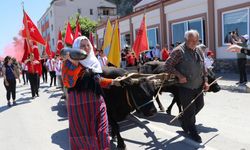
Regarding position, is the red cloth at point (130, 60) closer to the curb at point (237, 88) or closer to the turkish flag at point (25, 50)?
the turkish flag at point (25, 50)

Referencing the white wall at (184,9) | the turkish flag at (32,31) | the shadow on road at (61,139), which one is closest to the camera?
the shadow on road at (61,139)

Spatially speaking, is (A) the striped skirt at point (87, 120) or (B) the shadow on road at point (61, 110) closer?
(A) the striped skirt at point (87, 120)

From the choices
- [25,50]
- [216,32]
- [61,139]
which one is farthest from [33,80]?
[216,32]

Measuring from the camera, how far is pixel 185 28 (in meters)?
19.3

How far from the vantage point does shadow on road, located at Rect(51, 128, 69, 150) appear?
242 inches

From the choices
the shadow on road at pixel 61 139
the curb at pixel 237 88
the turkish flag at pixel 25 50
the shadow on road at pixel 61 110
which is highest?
the turkish flag at pixel 25 50

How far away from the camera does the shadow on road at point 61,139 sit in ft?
20.1

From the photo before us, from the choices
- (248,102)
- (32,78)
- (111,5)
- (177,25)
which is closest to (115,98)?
(248,102)

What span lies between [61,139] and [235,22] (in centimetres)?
1228

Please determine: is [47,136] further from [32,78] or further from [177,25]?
[177,25]

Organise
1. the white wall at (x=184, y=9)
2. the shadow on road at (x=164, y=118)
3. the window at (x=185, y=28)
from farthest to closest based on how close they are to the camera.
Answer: the window at (x=185, y=28) < the white wall at (x=184, y=9) < the shadow on road at (x=164, y=118)

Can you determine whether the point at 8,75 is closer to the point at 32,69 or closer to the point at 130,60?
the point at 32,69

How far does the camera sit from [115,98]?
18.6ft

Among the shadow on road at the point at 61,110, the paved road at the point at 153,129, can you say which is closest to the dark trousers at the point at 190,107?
the paved road at the point at 153,129
